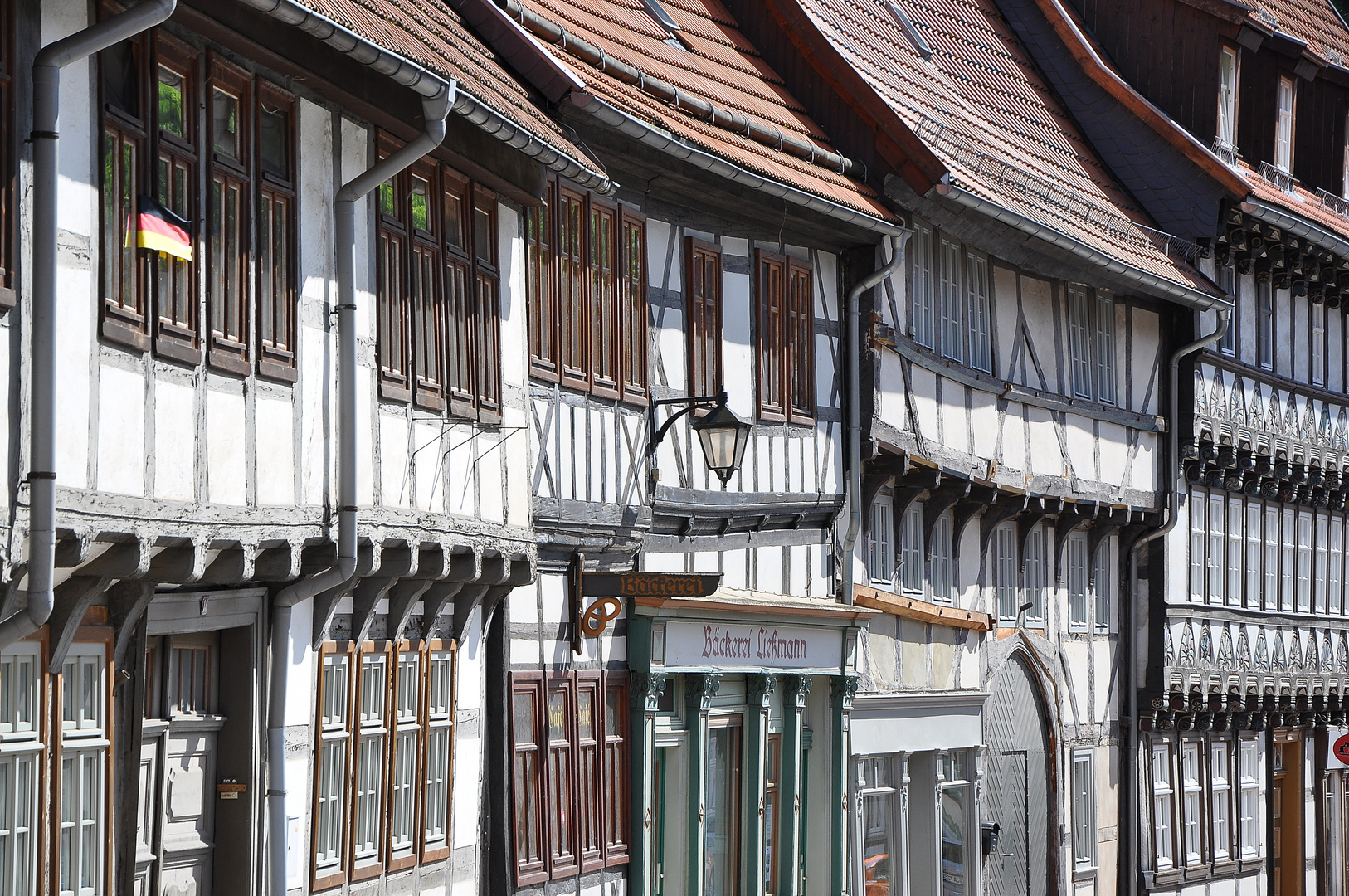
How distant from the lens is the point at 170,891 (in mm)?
9789

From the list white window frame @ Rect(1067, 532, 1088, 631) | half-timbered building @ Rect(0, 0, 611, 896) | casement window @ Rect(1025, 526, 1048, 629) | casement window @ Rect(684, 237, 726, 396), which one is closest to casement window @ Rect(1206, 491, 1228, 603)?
white window frame @ Rect(1067, 532, 1088, 631)

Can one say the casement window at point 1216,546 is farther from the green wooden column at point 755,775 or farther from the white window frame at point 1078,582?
the green wooden column at point 755,775

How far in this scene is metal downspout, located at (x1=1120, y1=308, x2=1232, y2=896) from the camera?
23750mm

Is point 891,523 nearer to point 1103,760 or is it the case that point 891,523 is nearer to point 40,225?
point 1103,760

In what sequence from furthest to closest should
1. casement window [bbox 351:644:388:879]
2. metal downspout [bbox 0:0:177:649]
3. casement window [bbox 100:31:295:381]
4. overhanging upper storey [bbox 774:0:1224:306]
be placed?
overhanging upper storey [bbox 774:0:1224:306], casement window [bbox 351:644:388:879], casement window [bbox 100:31:295:381], metal downspout [bbox 0:0:177:649]

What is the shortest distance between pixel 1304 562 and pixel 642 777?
15878 mm

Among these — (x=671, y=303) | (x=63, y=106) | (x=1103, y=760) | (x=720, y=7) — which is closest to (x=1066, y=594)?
(x=1103, y=760)

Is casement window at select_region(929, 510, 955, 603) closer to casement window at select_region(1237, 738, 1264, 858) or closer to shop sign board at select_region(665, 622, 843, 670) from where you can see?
shop sign board at select_region(665, 622, 843, 670)

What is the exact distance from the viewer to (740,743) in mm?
16453

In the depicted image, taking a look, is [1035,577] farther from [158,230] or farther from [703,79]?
[158,230]

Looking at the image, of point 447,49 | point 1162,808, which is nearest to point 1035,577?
point 1162,808

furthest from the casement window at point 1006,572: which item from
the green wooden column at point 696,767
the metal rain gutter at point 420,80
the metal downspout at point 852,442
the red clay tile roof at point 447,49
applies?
the metal rain gutter at point 420,80

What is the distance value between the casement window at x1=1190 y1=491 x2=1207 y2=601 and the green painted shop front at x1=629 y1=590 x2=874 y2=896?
337 inches

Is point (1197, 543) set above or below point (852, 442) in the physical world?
below
